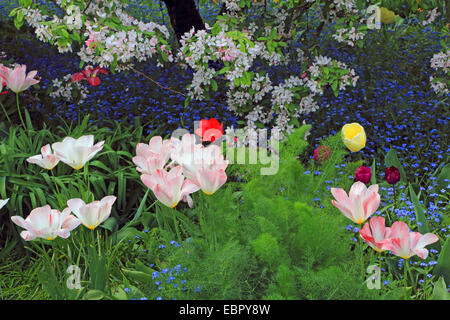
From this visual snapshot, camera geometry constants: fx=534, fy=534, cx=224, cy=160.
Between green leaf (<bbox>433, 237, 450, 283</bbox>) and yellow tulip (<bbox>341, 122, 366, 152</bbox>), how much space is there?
69 centimetres

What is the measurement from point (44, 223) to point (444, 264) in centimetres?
141

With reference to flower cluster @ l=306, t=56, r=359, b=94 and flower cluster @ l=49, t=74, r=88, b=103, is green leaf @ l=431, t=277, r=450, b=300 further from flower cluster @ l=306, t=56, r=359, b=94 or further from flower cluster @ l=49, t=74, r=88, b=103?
flower cluster @ l=49, t=74, r=88, b=103

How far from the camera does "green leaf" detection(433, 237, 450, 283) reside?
195 centimetres

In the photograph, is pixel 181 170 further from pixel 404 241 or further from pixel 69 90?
pixel 69 90

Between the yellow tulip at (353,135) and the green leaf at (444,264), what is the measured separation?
69 cm

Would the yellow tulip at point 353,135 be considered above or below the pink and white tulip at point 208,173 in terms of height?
above

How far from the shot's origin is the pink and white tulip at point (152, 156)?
180 centimetres

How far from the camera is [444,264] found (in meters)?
1.97

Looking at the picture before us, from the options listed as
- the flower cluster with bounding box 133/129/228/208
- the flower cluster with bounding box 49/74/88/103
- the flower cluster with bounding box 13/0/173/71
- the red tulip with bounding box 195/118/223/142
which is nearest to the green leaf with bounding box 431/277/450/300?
the flower cluster with bounding box 133/129/228/208

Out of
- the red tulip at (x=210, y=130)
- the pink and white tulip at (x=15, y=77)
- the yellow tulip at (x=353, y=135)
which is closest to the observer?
the red tulip at (x=210, y=130)

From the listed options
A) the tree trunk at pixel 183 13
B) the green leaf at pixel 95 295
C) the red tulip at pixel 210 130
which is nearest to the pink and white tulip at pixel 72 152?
the green leaf at pixel 95 295

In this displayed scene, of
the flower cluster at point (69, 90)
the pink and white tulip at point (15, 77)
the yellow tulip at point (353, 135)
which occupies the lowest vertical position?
the yellow tulip at point (353, 135)

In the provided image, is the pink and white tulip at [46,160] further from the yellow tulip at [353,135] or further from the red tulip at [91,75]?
the red tulip at [91,75]
